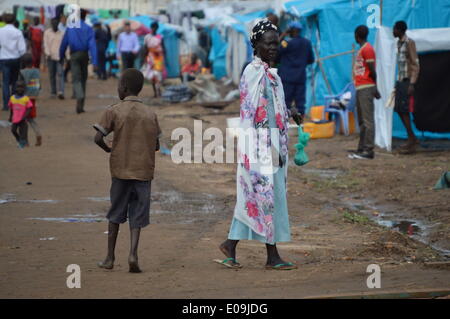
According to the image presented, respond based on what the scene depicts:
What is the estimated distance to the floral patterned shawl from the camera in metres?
6.37

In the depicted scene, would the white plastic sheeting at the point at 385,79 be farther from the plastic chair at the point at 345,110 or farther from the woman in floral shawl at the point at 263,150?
the woman in floral shawl at the point at 263,150

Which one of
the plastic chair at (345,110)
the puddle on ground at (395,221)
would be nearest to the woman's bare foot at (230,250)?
the puddle on ground at (395,221)

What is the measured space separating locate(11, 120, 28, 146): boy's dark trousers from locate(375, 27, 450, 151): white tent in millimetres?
5702

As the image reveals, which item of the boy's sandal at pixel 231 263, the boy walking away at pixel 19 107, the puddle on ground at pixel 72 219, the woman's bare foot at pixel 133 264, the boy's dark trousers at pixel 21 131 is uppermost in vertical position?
the boy walking away at pixel 19 107

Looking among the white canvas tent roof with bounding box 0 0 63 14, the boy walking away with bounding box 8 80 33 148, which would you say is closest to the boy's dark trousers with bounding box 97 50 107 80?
the white canvas tent roof with bounding box 0 0 63 14

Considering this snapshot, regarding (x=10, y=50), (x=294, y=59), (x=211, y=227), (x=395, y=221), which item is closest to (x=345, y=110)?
(x=294, y=59)

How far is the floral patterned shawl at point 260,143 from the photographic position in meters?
6.37

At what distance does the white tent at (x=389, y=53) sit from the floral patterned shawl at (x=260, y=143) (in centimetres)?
773

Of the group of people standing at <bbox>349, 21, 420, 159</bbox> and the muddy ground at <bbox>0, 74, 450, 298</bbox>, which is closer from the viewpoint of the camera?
the muddy ground at <bbox>0, 74, 450, 298</bbox>

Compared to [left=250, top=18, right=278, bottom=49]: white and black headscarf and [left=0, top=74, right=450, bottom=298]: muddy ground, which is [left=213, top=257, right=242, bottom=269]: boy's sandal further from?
[left=250, top=18, right=278, bottom=49]: white and black headscarf

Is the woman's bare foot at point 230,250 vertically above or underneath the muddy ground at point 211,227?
above

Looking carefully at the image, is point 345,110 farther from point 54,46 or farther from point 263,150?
point 263,150

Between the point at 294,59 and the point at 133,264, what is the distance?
1011 cm
